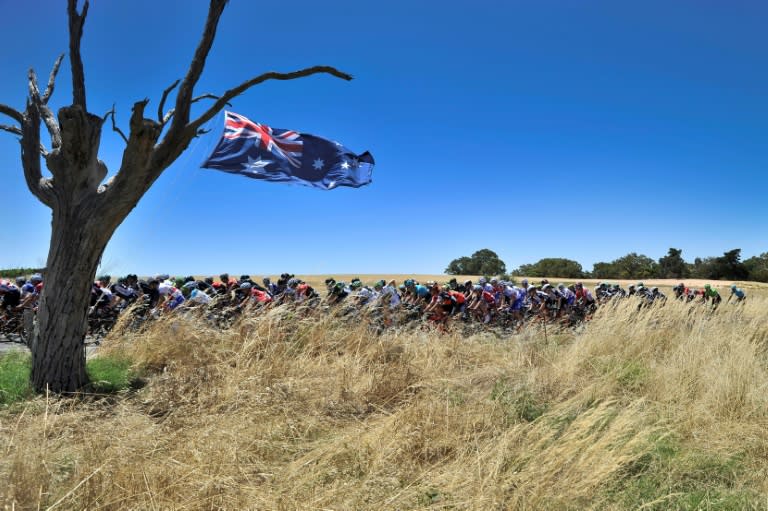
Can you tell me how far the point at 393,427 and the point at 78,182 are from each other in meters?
4.71

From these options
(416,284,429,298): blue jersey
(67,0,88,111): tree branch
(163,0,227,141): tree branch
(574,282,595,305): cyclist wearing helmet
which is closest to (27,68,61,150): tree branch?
(67,0,88,111): tree branch

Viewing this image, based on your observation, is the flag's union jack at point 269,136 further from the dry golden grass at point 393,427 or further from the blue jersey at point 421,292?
the blue jersey at point 421,292

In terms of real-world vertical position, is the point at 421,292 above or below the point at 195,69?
below

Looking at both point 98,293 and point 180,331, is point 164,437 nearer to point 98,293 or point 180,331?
point 180,331

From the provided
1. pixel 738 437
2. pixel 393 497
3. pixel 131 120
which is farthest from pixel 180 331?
pixel 738 437

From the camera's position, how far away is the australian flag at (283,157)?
29.9ft

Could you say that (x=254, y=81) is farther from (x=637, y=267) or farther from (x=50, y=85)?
(x=637, y=267)

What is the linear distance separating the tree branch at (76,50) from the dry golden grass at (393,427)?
3.26 m

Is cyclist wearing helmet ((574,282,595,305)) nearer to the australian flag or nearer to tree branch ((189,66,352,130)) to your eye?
the australian flag

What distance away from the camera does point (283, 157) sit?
1005cm

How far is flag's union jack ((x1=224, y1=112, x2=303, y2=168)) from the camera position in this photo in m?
9.34

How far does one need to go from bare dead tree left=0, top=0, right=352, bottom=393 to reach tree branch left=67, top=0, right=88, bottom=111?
11 millimetres

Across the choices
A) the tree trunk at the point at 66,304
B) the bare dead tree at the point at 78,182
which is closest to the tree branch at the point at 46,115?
the bare dead tree at the point at 78,182

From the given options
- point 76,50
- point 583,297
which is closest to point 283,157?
point 76,50
